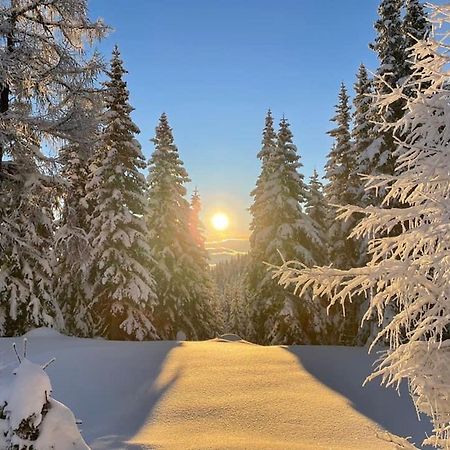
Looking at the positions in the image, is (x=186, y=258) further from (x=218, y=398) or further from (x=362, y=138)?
(x=218, y=398)

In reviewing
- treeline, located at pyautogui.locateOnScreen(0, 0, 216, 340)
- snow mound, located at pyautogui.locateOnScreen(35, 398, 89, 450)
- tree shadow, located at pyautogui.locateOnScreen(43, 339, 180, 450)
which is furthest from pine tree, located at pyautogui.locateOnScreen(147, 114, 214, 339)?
snow mound, located at pyautogui.locateOnScreen(35, 398, 89, 450)

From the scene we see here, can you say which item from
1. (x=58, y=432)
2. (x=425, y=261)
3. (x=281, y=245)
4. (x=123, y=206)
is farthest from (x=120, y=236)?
(x=425, y=261)

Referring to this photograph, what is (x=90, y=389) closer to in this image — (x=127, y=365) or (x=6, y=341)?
(x=127, y=365)

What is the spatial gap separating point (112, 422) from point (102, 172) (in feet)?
49.9

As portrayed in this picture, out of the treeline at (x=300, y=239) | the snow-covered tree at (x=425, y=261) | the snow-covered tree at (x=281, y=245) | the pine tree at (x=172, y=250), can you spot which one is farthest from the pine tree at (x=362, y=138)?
the snow-covered tree at (x=425, y=261)

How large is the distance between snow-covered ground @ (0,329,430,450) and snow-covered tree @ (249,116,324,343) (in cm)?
1095

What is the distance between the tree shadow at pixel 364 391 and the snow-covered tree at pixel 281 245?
9.63 metres

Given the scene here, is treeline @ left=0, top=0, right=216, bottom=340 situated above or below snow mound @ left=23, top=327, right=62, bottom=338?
above

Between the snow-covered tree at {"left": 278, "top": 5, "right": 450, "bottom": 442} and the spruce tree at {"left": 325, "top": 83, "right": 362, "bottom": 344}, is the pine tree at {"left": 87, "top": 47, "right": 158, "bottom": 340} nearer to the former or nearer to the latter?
the spruce tree at {"left": 325, "top": 83, "right": 362, "bottom": 344}

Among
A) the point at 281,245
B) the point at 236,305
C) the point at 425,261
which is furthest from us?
the point at 236,305

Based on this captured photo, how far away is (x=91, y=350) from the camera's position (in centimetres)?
1152

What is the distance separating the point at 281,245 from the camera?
24.4 metres

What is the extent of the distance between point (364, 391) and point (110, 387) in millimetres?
5242

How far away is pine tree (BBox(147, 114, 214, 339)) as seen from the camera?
26.2 m
